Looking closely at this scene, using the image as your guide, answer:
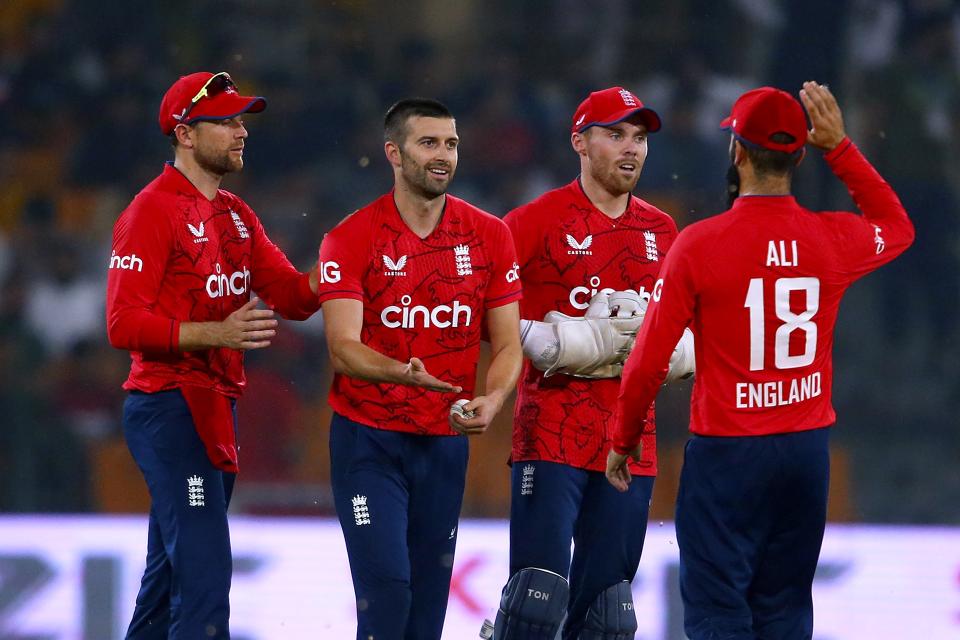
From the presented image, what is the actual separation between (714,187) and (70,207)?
3.13 metres

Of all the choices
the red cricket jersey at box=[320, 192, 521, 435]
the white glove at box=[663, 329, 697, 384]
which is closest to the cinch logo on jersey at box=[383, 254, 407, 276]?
the red cricket jersey at box=[320, 192, 521, 435]

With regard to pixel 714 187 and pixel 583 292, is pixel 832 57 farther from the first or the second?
pixel 583 292

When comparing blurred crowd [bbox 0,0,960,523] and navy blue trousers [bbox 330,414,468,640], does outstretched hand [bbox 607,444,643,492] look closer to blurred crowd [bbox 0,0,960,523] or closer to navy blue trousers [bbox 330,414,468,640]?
navy blue trousers [bbox 330,414,468,640]

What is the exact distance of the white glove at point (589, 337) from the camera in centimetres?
404

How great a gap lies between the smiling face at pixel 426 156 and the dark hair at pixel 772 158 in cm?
94

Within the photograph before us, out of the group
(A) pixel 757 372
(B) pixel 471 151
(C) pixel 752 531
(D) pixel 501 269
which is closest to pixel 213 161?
(D) pixel 501 269

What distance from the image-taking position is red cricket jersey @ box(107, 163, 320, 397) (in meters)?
3.93

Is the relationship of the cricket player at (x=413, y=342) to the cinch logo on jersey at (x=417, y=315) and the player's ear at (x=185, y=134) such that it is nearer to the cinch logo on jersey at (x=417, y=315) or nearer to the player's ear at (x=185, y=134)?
the cinch logo on jersey at (x=417, y=315)

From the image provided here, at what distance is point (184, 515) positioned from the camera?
12.9ft

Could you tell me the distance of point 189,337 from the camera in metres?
3.91

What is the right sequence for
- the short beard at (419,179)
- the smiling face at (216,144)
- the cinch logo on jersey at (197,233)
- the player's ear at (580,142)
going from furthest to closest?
the player's ear at (580,142) → the smiling face at (216,144) → the cinch logo on jersey at (197,233) → the short beard at (419,179)

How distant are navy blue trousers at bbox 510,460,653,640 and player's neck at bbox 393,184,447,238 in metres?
0.79

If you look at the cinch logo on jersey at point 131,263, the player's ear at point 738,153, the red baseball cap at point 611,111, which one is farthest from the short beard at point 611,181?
the cinch logo on jersey at point 131,263

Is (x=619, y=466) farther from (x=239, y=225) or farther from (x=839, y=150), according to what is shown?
(x=239, y=225)
